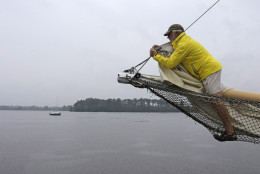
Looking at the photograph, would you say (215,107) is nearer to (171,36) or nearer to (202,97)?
(202,97)

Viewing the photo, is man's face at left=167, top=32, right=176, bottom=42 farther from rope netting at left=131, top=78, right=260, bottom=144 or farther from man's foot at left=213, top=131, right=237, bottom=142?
man's foot at left=213, top=131, right=237, bottom=142

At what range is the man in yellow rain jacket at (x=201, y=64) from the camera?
274cm

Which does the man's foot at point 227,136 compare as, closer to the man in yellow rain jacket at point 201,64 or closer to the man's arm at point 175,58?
the man in yellow rain jacket at point 201,64

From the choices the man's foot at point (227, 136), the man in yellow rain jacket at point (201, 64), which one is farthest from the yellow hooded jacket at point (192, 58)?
the man's foot at point (227, 136)

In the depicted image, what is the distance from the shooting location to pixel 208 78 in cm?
278

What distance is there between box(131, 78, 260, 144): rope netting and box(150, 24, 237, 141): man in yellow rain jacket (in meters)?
0.09

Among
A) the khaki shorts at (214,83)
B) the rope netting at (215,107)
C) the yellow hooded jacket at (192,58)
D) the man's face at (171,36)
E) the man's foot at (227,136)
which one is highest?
the man's face at (171,36)

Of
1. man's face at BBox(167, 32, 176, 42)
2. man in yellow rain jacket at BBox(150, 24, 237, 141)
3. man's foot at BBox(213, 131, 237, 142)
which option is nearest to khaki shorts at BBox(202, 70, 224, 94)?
man in yellow rain jacket at BBox(150, 24, 237, 141)

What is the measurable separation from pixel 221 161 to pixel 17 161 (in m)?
18.4

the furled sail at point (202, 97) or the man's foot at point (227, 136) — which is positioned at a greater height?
the furled sail at point (202, 97)

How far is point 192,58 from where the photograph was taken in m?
2.81

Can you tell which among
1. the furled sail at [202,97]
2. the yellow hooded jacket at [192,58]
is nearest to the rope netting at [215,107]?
the furled sail at [202,97]

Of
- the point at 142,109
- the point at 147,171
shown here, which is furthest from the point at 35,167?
the point at 142,109

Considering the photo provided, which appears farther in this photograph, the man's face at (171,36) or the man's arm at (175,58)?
the man's face at (171,36)
